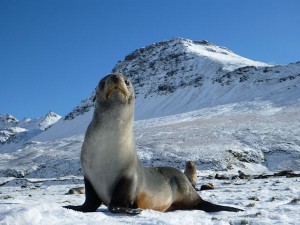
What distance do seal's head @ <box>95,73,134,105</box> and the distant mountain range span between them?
7526cm

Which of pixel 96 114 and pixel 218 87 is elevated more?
pixel 218 87

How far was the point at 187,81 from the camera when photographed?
438 feet

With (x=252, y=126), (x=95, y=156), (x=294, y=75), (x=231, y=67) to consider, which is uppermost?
(x=231, y=67)

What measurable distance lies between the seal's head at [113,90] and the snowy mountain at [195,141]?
1.67 metres

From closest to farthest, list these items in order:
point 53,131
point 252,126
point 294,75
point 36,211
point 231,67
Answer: point 36,211, point 252,126, point 294,75, point 231,67, point 53,131

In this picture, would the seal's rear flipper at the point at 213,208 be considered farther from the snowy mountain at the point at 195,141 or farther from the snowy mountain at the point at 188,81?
the snowy mountain at the point at 188,81

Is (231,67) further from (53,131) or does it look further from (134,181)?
(134,181)

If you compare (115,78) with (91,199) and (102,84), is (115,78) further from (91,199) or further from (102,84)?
(91,199)

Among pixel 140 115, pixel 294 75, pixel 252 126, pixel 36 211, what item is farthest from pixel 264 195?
pixel 140 115

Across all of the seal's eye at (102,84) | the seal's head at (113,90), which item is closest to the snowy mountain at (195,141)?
the seal's head at (113,90)

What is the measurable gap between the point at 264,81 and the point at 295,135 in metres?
63.1

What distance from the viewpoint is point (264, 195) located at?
1176 cm

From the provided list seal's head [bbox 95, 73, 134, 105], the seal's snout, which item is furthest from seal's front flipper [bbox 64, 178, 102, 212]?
the seal's snout

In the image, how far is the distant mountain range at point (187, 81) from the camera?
339 feet
